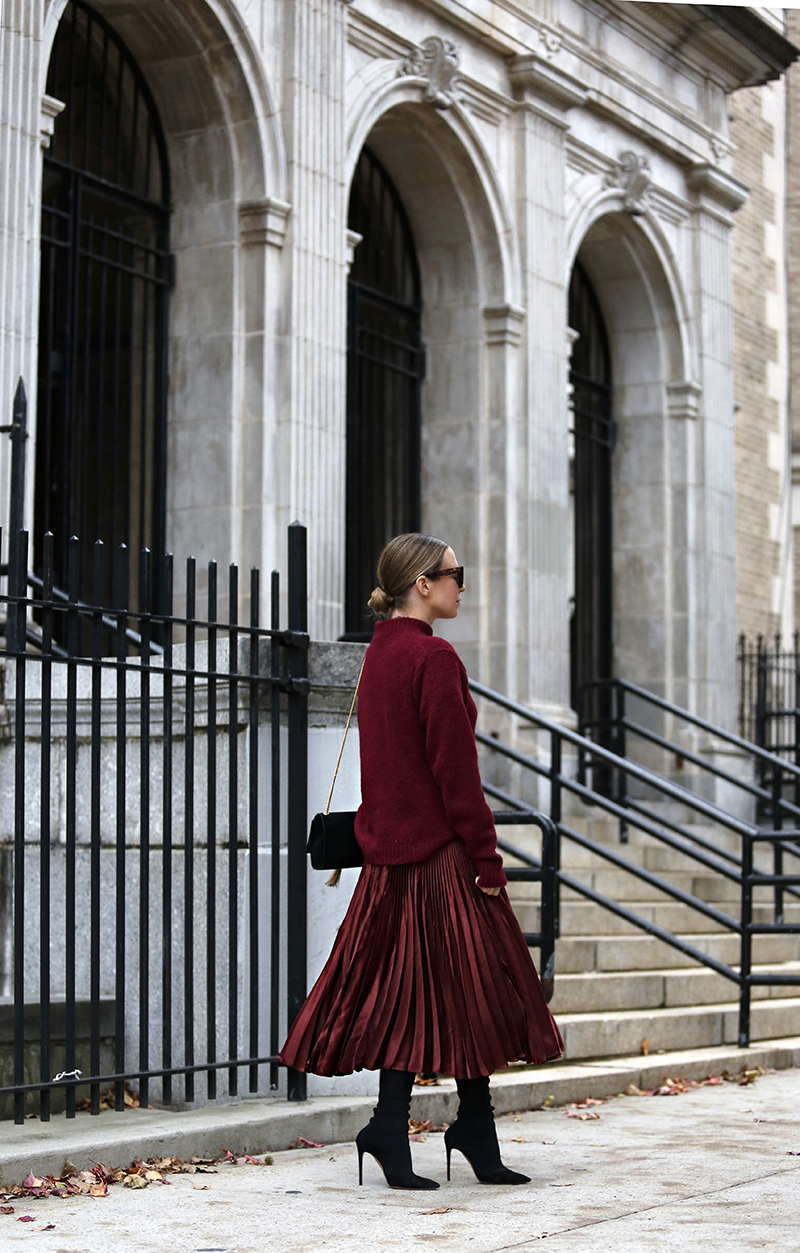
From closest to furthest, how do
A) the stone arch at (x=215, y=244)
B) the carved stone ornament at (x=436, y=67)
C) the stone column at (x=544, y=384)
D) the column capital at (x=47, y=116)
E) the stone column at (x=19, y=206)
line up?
the stone column at (x=19, y=206), the column capital at (x=47, y=116), the stone arch at (x=215, y=244), the carved stone ornament at (x=436, y=67), the stone column at (x=544, y=384)

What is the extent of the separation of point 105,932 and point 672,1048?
10.0 ft

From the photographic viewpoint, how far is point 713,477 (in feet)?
51.9

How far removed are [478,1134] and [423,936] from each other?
58cm

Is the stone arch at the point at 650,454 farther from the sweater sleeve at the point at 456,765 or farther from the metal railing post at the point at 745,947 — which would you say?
the sweater sleeve at the point at 456,765

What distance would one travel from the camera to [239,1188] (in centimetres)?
505

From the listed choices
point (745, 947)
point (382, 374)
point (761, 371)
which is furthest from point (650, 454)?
point (745, 947)

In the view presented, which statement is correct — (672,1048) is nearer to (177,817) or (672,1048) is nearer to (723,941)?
(723,941)

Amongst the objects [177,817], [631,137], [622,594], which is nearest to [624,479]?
[622,594]

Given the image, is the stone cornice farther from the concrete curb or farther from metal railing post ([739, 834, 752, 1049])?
the concrete curb

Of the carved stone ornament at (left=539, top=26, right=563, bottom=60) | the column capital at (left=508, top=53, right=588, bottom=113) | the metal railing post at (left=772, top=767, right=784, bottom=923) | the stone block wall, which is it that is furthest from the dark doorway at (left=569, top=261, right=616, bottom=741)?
the metal railing post at (left=772, top=767, right=784, bottom=923)

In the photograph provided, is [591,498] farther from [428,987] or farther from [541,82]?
[428,987]

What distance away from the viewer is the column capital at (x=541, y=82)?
13.2 m

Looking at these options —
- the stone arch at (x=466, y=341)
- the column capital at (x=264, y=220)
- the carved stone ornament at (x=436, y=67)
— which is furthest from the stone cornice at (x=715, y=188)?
the column capital at (x=264, y=220)

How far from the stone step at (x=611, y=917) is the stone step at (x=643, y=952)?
7cm
